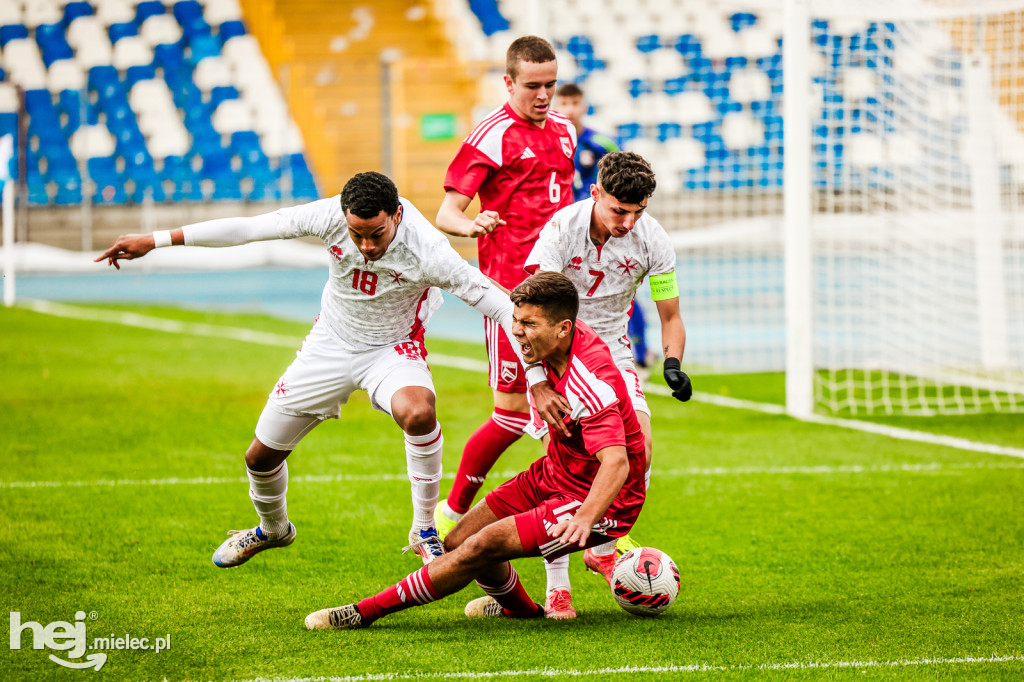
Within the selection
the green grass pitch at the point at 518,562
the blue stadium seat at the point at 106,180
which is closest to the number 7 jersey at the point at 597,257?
the green grass pitch at the point at 518,562

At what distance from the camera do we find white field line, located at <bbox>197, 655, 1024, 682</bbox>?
379 centimetres

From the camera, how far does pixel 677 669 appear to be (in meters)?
3.91

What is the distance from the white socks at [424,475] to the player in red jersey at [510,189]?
0.48 m

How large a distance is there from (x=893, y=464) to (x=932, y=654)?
3.48 metres

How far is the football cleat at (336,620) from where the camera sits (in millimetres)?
4289

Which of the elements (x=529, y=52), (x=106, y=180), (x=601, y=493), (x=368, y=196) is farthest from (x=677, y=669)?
(x=106, y=180)

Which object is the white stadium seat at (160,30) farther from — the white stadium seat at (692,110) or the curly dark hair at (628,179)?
the curly dark hair at (628,179)

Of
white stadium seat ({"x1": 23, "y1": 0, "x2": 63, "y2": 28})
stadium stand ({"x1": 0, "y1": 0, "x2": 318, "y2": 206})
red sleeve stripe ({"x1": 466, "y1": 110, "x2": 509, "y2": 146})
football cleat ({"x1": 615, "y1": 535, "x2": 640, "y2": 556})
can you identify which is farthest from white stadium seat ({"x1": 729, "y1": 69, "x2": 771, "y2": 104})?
white stadium seat ({"x1": 23, "y1": 0, "x2": 63, "y2": 28})

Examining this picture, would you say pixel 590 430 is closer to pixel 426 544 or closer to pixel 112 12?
pixel 426 544

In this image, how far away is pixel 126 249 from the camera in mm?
4488

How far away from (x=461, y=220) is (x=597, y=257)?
620 millimetres

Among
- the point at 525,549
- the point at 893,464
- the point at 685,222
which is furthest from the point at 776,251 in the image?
the point at 525,549

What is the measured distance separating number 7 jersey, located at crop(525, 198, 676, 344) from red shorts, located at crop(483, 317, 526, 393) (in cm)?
41

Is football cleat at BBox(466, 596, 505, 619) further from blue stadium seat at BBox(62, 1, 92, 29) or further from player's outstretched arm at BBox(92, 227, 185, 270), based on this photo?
→ blue stadium seat at BBox(62, 1, 92, 29)
